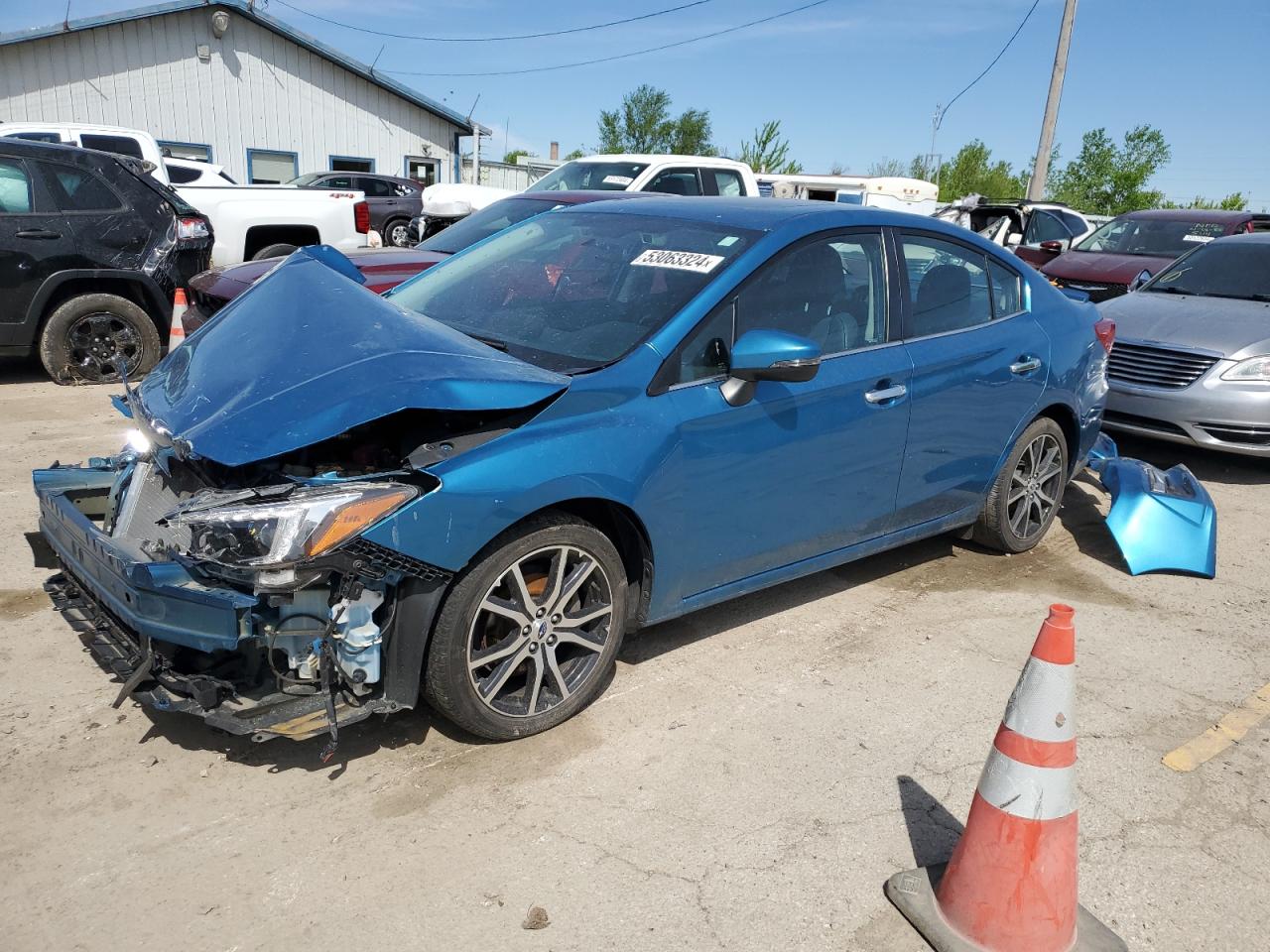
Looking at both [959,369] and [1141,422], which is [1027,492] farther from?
[1141,422]

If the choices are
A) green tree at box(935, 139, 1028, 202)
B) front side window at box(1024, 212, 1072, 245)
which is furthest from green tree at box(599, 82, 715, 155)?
front side window at box(1024, 212, 1072, 245)

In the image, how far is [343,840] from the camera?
2.91 meters

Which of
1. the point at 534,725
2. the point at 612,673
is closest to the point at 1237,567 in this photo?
the point at 612,673

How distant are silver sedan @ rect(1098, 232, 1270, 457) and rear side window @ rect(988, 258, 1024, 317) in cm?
288

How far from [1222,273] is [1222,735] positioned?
6009mm

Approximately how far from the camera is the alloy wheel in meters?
8.05

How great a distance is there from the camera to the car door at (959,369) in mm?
4496

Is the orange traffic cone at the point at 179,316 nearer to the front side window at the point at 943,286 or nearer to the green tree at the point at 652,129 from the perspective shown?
the front side window at the point at 943,286

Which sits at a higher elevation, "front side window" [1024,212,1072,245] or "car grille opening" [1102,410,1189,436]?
"front side window" [1024,212,1072,245]

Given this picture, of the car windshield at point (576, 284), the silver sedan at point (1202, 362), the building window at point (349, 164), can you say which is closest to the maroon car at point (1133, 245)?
the silver sedan at point (1202, 362)

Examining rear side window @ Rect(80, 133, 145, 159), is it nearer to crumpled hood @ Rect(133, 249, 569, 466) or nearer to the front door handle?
crumpled hood @ Rect(133, 249, 569, 466)

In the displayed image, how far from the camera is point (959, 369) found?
4.62 metres

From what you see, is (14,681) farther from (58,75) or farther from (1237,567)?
(58,75)

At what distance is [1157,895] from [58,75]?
2518cm
